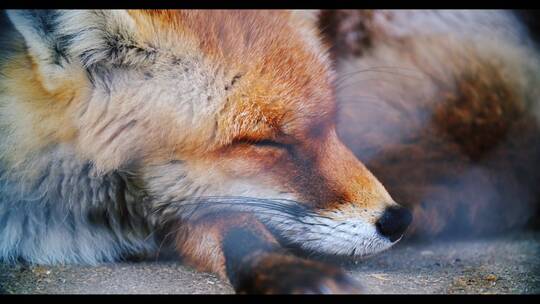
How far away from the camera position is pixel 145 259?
61.2 inches

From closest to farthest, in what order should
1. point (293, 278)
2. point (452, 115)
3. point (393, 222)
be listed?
1. point (293, 278)
2. point (393, 222)
3. point (452, 115)

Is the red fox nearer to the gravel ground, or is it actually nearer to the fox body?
the gravel ground

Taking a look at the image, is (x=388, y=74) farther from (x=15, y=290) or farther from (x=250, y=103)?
(x=15, y=290)

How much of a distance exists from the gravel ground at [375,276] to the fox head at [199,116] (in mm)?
121

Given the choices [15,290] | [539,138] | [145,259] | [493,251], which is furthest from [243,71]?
[539,138]

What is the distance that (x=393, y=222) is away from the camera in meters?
1.43

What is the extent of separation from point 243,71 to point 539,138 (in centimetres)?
109

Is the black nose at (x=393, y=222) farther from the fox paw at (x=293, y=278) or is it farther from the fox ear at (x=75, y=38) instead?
the fox ear at (x=75, y=38)

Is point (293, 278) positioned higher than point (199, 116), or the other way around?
point (199, 116)

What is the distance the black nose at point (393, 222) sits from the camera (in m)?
1.41

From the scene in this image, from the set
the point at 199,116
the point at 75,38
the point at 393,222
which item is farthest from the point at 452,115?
the point at 75,38

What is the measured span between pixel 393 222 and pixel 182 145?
515 millimetres

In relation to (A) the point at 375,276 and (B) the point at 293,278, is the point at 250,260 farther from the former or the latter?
(A) the point at 375,276

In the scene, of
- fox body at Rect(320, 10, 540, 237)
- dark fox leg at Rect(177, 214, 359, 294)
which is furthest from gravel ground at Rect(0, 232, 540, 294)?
fox body at Rect(320, 10, 540, 237)
